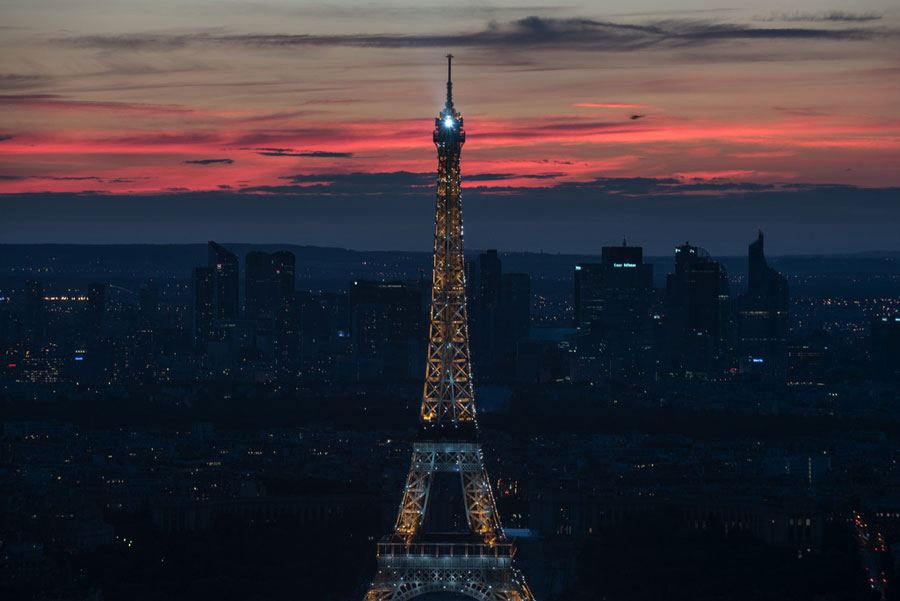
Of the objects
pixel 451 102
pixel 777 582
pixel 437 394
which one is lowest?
pixel 777 582

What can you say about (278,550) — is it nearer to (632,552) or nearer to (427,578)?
(632,552)

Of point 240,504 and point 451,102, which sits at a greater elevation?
point 451,102

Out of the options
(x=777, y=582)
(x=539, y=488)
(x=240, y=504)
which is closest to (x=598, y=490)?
(x=539, y=488)

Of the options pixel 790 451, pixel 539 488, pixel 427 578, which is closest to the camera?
pixel 427 578

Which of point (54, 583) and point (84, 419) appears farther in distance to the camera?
point (84, 419)

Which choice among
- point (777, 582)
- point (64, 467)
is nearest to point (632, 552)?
point (777, 582)

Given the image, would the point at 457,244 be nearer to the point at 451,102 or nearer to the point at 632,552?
the point at 451,102

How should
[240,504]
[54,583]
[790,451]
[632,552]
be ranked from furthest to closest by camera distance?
[790,451], [240,504], [632,552], [54,583]
